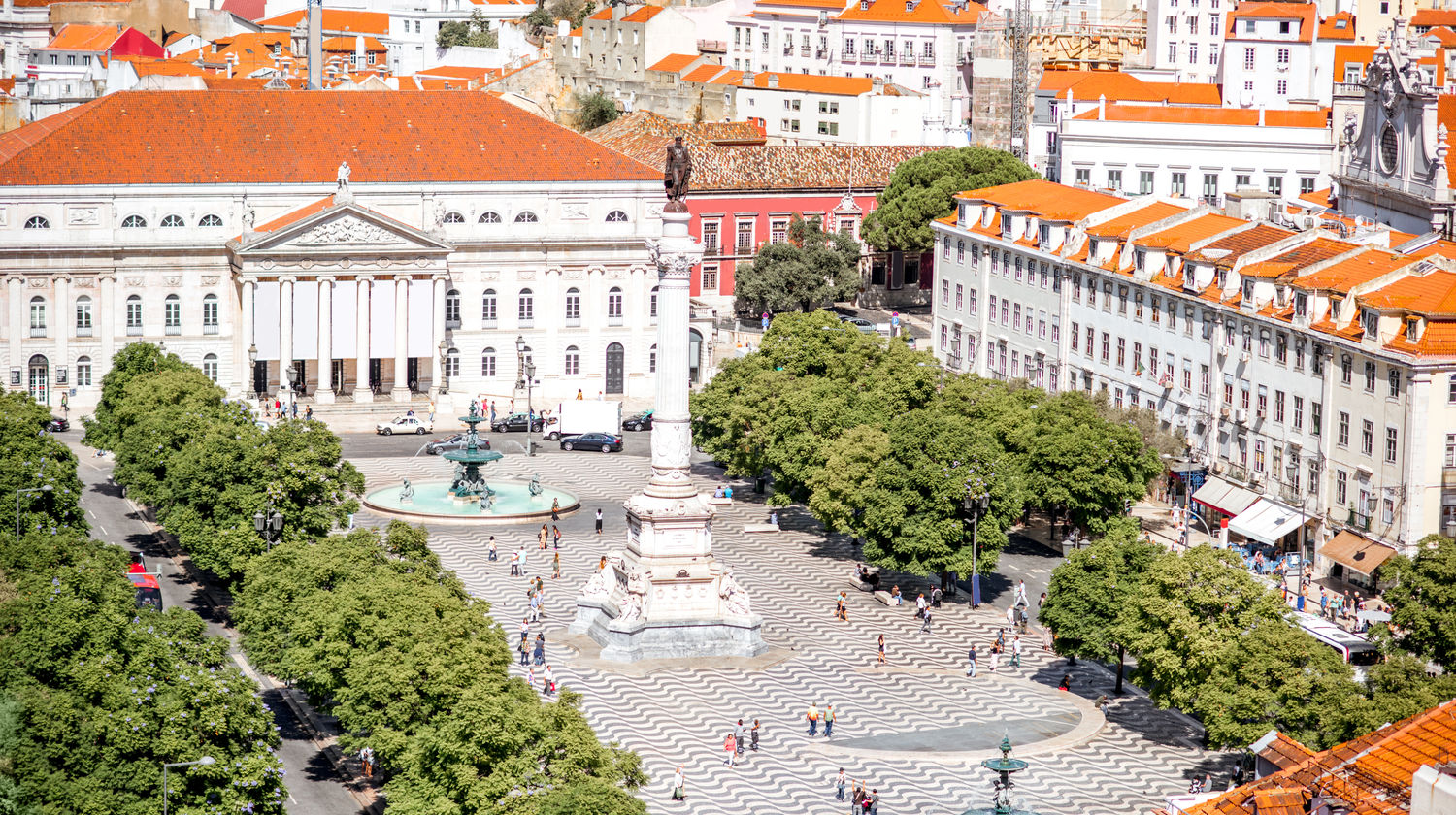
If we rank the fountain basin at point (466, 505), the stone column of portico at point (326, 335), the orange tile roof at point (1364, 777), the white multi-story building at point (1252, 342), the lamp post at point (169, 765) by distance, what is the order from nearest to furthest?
the orange tile roof at point (1364, 777) < the lamp post at point (169, 765) < the white multi-story building at point (1252, 342) < the fountain basin at point (466, 505) < the stone column of portico at point (326, 335)

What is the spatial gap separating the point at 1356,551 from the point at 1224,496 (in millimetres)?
11281

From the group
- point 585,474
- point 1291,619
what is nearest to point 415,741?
point 1291,619

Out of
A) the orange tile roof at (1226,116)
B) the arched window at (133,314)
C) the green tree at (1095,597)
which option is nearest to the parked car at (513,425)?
the arched window at (133,314)

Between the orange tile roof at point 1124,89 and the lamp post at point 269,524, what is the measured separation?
91162mm

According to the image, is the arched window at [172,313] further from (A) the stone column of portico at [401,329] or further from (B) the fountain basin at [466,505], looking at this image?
(B) the fountain basin at [466,505]

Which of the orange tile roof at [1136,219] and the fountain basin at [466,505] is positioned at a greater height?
the orange tile roof at [1136,219]

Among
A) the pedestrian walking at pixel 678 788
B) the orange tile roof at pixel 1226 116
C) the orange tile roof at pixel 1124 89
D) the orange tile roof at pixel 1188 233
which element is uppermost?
the orange tile roof at pixel 1124 89

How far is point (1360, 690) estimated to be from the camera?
7469 cm

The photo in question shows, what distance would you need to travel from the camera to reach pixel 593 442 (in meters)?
136

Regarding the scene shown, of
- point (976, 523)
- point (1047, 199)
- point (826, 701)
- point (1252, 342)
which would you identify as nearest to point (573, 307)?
point (1047, 199)

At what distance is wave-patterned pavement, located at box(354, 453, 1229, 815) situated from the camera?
264 ft

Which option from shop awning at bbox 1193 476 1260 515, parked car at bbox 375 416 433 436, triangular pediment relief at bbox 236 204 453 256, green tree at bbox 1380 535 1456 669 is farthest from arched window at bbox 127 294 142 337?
green tree at bbox 1380 535 1456 669

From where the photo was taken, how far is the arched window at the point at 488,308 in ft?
502

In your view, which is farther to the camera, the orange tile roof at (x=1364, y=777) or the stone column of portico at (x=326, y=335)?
the stone column of portico at (x=326, y=335)
